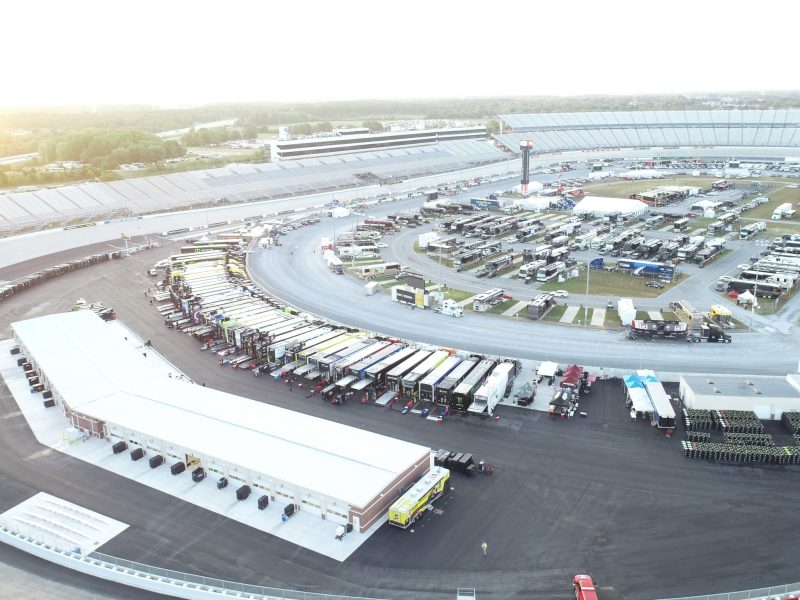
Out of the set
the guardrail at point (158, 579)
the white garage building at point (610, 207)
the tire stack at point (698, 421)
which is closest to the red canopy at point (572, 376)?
the tire stack at point (698, 421)

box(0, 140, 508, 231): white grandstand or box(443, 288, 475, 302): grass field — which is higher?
box(0, 140, 508, 231): white grandstand

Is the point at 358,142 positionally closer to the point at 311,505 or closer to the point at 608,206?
the point at 608,206

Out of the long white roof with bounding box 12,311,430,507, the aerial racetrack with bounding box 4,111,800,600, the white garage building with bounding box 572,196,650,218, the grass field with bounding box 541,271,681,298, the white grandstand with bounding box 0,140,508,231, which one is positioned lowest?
the aerial racetrack with bounding box 4,111,800,600

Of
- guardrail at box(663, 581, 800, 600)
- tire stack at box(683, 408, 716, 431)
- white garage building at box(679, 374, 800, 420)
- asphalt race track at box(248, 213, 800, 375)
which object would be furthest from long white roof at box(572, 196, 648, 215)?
guardrail at box(663, 581, 800, 600)

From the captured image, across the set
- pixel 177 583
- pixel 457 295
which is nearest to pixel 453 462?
pixel 177 583

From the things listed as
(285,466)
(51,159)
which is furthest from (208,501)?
(51,159)

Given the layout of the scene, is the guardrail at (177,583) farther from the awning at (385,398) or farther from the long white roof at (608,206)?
the long white roof at (608,206)

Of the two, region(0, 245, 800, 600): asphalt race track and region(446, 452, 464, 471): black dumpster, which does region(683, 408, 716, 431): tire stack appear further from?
region(446, 452, 464, 471): black dumpster
